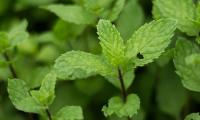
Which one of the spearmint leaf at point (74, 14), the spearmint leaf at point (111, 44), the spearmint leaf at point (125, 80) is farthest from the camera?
the spearmint leaf at point (74, 14)

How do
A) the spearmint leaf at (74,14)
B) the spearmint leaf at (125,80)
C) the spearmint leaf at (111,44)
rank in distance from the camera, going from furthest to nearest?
the spearmint leaf at (74,14) < the spearmint leaf at (125,80) < the spearmint leaf at (111,44)

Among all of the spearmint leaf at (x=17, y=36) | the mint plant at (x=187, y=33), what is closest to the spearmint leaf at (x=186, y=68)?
the mint plant at (x=187, y=33)

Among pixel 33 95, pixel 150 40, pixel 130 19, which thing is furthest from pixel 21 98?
pixel 130 19

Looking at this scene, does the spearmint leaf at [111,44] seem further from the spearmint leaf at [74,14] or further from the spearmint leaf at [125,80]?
the spearmint leaf at [74,14]

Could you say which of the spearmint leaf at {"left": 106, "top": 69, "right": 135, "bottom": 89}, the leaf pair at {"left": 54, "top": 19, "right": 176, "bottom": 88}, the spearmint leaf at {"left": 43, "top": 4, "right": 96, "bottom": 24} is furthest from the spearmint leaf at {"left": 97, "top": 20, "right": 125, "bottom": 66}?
the spearmint leaf at {"left": 43, "top": 4, "right": 96, "bottom": 24}

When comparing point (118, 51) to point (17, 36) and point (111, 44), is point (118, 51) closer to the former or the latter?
point (111, 44)

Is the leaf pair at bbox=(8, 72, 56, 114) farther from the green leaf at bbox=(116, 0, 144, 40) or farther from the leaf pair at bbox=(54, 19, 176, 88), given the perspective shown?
the green leaf at bbox=(116, 0, 144, 40)

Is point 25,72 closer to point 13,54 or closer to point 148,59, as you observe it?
point 13,54
